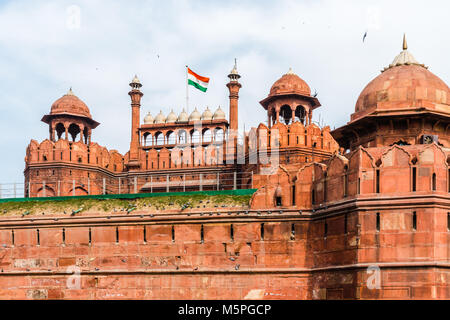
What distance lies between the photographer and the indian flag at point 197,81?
139ft

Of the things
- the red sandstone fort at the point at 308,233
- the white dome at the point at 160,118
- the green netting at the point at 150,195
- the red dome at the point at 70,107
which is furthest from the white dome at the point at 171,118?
the green netting at the point at 150,195

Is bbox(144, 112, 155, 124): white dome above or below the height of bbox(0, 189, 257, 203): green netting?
above

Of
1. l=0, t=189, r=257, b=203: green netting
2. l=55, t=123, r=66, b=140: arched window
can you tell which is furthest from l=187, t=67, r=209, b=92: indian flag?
l=0, t=189, r=257, b=203: green netting

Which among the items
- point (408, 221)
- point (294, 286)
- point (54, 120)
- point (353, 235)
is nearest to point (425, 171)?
point (408, 221)

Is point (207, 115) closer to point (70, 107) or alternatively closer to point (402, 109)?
point (70, 107)

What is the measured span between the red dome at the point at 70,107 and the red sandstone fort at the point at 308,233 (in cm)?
1355

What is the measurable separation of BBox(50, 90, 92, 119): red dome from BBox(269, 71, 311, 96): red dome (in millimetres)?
12053

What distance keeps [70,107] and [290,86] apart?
1385 centimetres

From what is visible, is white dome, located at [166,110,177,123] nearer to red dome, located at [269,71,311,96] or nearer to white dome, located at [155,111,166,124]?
white dome, located at [155,111,166,124]

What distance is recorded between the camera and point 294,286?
26.4 metres

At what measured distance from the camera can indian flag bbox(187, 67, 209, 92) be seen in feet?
139

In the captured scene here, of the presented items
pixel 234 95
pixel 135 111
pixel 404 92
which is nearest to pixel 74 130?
pixel 135 111

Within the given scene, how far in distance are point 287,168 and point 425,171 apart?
23.1 ft

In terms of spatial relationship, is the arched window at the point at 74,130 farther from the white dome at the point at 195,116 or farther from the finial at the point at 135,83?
the white dome at the point at 195,116
